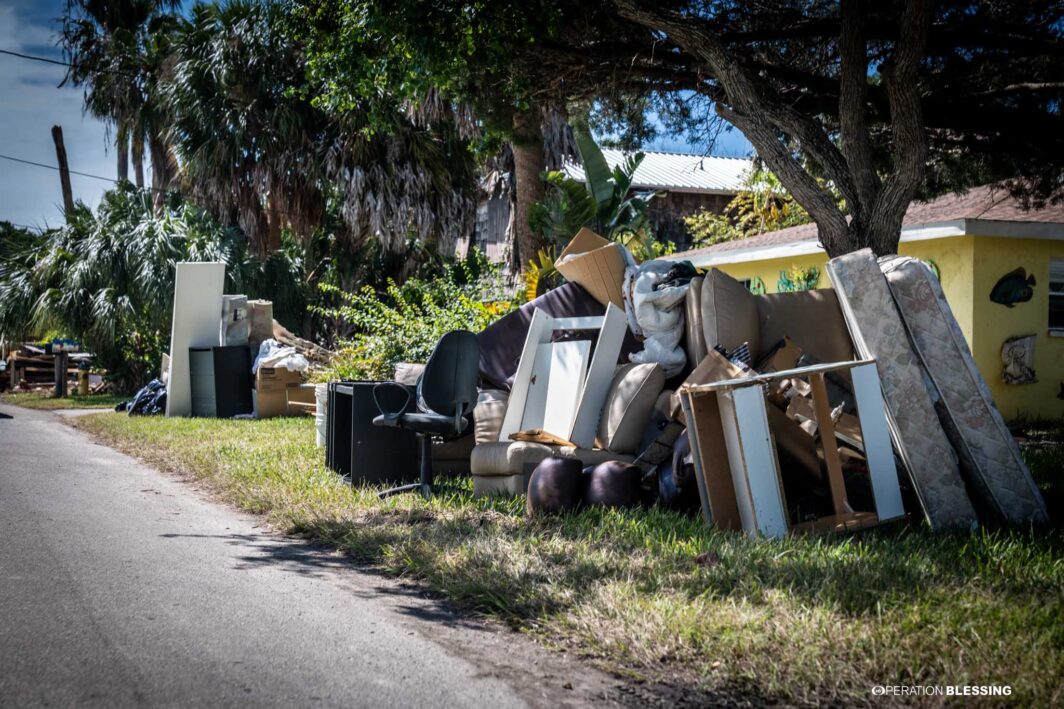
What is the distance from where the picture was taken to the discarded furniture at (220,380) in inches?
596

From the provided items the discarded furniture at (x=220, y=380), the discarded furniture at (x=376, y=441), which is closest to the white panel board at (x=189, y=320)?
the discarded furniture at (x=220, y=380)

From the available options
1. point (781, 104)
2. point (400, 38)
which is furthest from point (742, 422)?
point (400, 38)

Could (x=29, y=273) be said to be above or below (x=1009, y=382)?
above

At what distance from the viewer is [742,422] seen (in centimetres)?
538

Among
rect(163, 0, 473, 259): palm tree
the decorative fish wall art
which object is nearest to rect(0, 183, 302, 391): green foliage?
rect(163, 0, 473, 259): palm tree

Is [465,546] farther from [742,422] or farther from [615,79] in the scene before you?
[615,79]

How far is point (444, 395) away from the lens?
7.18 m

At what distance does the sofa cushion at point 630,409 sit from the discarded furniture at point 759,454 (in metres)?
1.34

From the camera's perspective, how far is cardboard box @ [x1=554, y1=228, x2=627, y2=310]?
9.07 m

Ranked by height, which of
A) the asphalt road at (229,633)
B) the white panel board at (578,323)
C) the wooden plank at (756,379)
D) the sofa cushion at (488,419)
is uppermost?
the white panel board at (578,323)

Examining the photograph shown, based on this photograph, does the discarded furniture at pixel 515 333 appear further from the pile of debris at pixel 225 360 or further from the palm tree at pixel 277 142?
the palm tree at pixel 277 142

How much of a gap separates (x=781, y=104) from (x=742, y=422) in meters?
3.63

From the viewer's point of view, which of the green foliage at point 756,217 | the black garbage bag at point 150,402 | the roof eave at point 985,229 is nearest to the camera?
the roof eave at point 985,229

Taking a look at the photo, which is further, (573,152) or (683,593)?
(573,152)
